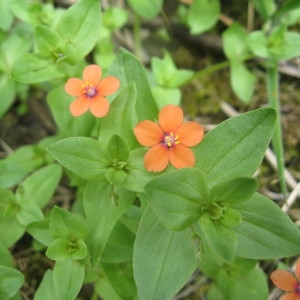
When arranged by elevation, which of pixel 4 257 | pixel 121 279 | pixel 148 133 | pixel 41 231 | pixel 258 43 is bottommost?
pixel 121 279

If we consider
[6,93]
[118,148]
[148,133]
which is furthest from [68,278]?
[6,93]

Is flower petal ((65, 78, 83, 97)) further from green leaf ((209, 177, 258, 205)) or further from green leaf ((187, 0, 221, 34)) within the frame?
green leaf ((187, 0, 221, 34))

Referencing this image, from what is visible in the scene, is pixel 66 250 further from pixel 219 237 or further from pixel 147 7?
pixel 147 7

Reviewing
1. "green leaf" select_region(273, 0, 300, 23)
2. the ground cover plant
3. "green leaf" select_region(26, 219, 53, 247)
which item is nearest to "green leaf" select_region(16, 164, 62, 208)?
the ground cover plant

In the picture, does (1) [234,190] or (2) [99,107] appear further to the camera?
(2) [99,107]

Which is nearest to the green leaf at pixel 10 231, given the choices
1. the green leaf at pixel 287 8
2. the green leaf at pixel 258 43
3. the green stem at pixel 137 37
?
the green stem at pixel 137 37

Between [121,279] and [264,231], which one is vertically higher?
[264,231]

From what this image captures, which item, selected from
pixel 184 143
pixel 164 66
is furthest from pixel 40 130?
pixel 184 143
